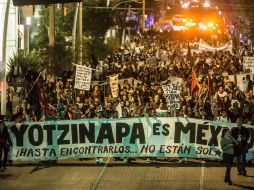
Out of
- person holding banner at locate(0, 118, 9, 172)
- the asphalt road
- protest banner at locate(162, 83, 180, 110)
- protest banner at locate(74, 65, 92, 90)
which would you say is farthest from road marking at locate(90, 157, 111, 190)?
protest banner at locate(74, 65, 92, 90)

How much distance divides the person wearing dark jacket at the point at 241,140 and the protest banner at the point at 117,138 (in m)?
1.25

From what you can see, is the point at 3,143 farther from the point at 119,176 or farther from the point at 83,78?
the point at 83,78

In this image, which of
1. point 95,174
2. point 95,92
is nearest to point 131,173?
point 95,174

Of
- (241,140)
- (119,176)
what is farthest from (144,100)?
(241,140)

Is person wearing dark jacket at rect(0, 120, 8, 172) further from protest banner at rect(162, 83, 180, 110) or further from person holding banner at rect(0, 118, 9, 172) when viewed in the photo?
protest banner at rect(162, 83, 180, 110)

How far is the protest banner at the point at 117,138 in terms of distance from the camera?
656 inches

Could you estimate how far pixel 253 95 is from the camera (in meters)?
21.6

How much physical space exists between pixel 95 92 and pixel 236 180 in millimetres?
8722

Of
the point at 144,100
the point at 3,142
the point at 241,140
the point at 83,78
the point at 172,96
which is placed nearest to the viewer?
the point at 241,140

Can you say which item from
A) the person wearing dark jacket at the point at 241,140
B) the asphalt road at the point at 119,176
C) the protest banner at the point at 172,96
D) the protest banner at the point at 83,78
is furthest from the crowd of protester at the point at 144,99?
the person wearing dark jacket at the point at 241,140

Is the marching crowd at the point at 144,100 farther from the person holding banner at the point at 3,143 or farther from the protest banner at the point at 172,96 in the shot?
the person holding banner at the point at 3,143

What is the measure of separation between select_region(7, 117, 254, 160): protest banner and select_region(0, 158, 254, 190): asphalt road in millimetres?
262

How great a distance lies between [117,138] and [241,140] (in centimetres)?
329

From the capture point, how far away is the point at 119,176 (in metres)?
15.2
